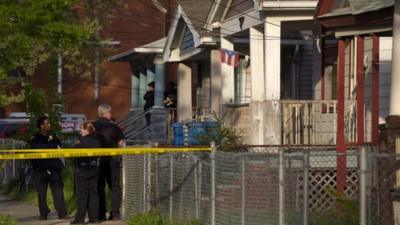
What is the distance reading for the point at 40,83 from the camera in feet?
151

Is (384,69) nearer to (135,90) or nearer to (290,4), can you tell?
(290,4)

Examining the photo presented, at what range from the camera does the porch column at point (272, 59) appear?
783 inches

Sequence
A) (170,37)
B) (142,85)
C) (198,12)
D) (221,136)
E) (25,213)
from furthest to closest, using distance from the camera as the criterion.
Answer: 1. (142,85)
2. (170,37)
3. (198,12)
4. (221,136)
5. (25,213)

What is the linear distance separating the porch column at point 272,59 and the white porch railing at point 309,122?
Result: 52 cm

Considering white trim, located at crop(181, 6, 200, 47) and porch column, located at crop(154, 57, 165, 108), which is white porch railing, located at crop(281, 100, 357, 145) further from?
porch column, located at crop(154, 57, 165, 108)

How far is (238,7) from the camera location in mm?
23156

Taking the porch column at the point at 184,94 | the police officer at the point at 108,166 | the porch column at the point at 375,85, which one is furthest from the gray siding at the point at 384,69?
the porch column at the point at 184,94

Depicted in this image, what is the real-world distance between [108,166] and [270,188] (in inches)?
267

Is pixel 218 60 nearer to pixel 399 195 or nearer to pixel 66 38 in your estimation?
pixel 66 38

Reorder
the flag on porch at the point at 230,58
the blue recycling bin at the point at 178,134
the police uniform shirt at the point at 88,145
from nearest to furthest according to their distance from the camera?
the police uniform shirt at the point at 88,145 → the flag on porch at the point at 230,58 → the blue recycling bin at the point at 178,134

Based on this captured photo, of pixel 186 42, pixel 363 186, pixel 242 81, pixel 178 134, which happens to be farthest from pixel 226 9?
pixel 363 186

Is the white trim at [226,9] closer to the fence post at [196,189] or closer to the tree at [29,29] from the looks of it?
the tree at [29,29]

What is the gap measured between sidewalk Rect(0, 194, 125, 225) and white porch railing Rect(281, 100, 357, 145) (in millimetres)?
4981

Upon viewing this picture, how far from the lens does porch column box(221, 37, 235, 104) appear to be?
2345cm
